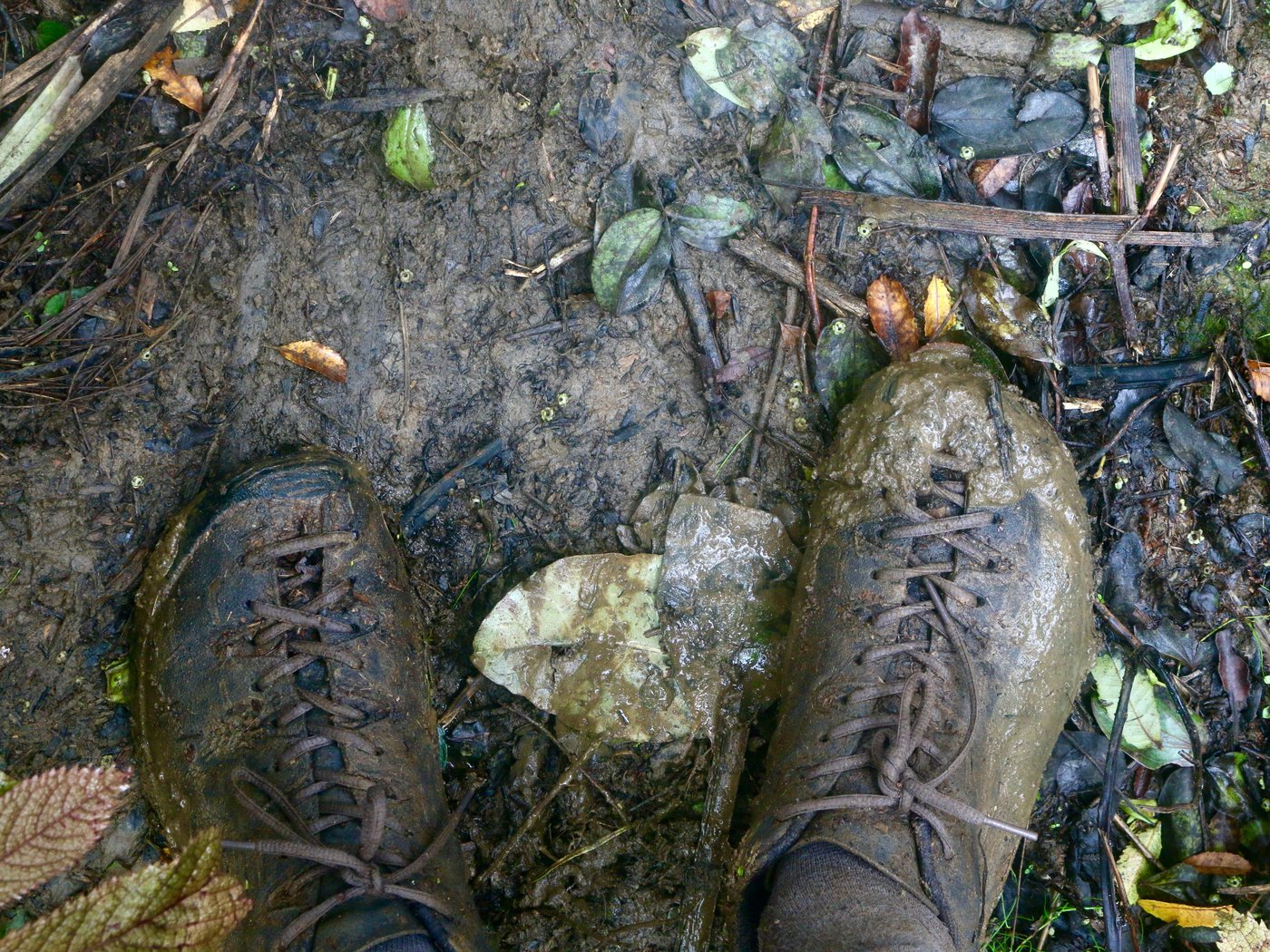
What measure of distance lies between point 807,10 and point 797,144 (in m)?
0.35

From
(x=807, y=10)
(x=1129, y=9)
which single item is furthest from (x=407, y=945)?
(x=1129, y=9)

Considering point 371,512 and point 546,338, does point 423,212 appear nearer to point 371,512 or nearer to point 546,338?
point 546,338

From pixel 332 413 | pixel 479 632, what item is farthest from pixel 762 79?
pixel 479 632

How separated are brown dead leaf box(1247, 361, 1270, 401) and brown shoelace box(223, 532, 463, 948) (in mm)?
2200

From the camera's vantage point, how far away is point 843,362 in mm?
2475

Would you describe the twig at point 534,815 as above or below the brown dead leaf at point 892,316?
below

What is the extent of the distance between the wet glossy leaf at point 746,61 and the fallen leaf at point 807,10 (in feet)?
0.18

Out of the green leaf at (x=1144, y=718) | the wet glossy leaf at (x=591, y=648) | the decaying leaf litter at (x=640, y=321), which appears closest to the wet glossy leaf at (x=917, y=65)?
the decaying leaf litter at (x=640, y=321)

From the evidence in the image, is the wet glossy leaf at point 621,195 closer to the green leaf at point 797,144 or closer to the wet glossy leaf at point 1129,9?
the green leaf at point 797,144

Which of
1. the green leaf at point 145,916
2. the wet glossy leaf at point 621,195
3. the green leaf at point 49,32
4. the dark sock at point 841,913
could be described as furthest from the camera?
the wet glossy leaf at point 621,195

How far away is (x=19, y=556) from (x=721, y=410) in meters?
1.76

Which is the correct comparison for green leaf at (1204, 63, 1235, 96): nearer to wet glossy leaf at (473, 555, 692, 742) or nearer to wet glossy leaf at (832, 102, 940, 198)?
wet glossy leaf at (832, 102, 940, 198)

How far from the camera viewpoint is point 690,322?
249cm

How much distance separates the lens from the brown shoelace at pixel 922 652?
2156 mm
